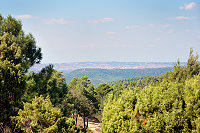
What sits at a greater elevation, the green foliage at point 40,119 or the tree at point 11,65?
the tree at point 11,65

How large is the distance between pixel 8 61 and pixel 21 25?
4.98 meters

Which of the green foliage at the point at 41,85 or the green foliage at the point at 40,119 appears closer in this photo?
the green foliage at the point at 40,119

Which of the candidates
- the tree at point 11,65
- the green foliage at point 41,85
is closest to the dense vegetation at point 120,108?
the tree at point 11,65

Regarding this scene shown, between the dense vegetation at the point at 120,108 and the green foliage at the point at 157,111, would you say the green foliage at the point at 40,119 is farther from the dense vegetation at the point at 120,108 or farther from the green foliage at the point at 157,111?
the green foliage at the point at 157,111

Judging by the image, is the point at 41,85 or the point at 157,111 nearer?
the point at 157,111

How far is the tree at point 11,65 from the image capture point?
42.7 ft

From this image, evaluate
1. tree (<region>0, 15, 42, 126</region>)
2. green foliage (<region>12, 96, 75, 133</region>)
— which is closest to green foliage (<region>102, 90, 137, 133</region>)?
green foliage (<region>12, 96, 75, 133</region>)

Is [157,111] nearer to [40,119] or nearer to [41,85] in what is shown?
[40,119]

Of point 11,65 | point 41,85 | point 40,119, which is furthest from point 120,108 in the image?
point 41,85

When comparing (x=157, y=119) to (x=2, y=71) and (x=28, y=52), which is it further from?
(x=28, y=52)

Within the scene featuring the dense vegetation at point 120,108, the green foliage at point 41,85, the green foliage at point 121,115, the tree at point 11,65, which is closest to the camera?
the dense vegetation at point 120,108

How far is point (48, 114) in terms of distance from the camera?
9859 mm

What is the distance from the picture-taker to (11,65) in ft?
44.0

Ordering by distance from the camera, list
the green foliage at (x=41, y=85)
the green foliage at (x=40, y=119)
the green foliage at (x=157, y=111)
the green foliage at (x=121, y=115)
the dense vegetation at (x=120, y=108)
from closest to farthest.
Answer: the green foliage at (x=157, y=111), the dense vegetation at (x=120, y=108), the green foliage at (x=121, y=115), the green foliage at (x=40, y=119), the green foliage at (x=41, y=85)
